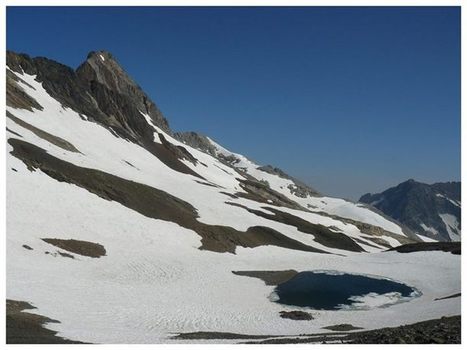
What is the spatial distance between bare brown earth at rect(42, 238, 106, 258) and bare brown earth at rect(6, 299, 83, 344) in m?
16.4

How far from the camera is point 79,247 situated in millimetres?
47719

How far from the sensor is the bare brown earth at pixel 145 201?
63.2m

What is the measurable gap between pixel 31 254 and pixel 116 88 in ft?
459

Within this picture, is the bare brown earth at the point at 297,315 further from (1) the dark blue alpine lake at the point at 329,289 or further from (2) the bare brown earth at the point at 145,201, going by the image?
(2) the bare brown earth at the point at 145,201

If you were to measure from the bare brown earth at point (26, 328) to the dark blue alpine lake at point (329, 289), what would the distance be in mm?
23402

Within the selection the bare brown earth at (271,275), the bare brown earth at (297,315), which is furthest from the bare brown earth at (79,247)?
the bare brown earth at (297,315)

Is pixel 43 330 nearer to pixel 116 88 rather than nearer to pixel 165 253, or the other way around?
pixel 165 253

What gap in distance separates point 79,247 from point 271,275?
22.6 m

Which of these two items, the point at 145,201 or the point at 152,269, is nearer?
the point at 152,269

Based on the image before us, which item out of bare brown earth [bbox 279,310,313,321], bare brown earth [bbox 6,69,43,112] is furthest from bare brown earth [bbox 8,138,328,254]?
bare brown earth [bbox 6,69,43,112]

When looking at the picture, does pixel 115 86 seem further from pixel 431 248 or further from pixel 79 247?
pixel 79 247

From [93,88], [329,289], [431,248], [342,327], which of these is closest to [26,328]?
[342,327]

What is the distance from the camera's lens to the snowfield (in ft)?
105
